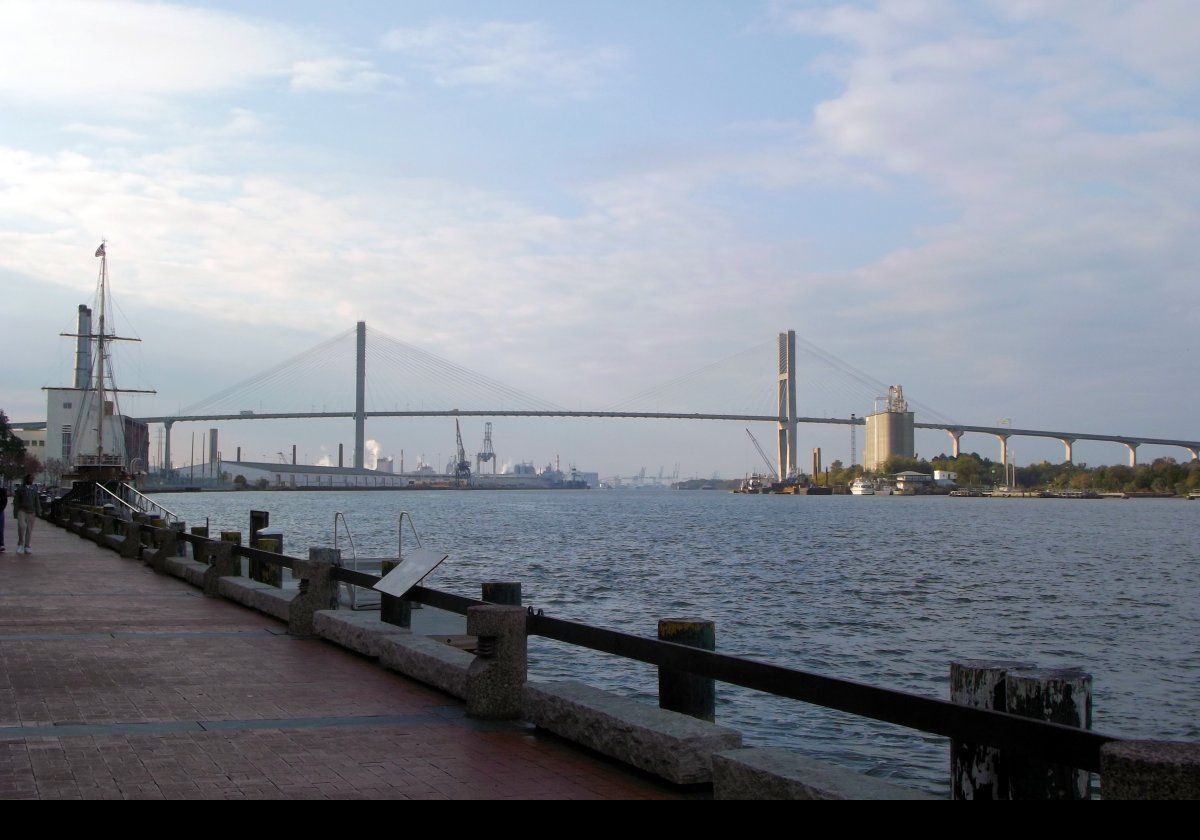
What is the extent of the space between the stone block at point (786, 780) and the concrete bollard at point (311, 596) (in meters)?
7.47

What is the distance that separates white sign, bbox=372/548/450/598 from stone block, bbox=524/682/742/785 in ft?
8.01

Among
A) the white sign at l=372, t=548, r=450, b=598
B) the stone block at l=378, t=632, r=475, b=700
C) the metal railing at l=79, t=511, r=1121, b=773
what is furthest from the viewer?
the white sign at l=372, t=548, r=450, b=598

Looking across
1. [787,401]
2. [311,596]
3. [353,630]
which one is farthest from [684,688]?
[787,401]

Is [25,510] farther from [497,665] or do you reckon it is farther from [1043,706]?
[1043,706]

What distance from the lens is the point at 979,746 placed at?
5180 mm

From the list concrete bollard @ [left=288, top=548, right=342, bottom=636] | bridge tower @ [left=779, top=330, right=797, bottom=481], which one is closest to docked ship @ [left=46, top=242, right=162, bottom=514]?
concrete bollard @ [left=288, top=548, right=342, bottom=636]

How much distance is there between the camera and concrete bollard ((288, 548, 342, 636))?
1255cm

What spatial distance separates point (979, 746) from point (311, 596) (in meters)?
8.79

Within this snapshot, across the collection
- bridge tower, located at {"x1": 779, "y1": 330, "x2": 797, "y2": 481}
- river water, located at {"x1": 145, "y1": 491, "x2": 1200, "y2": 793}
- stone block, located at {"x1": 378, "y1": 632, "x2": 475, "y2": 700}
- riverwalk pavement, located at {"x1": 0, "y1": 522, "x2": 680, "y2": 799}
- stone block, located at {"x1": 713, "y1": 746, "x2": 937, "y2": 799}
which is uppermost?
bridge tower, located at {"x1": 779, "y1": 330, "x2": 797, "y2": 481}

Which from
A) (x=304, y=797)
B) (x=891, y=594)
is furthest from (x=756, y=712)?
(x=891, y=594)

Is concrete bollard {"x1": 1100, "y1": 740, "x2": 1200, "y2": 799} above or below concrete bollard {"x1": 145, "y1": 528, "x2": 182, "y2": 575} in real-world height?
above

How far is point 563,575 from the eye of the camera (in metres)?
36.5

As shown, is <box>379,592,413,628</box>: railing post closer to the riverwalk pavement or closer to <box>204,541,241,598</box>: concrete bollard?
the riverwalk pavement
